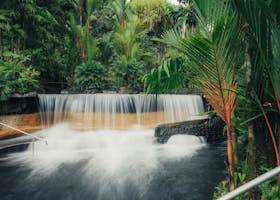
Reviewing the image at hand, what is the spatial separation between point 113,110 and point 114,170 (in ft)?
18.3

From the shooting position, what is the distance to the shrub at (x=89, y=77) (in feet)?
47.1

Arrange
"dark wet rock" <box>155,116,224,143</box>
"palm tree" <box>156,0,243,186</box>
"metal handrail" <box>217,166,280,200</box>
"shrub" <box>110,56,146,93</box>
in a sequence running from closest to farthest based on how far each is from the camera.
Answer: "metal handrail" <box>217,166,280,200</box> < "palm tree" <box>156,0,243,186</box> < "dark wet rock" <box>155,116,224,143</box> < "shrub" <box>110,56,146,93</box>

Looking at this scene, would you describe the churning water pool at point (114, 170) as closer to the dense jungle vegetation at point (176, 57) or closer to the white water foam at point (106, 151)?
the white water foam at point (106, 151)

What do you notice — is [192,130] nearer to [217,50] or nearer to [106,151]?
[106,151]

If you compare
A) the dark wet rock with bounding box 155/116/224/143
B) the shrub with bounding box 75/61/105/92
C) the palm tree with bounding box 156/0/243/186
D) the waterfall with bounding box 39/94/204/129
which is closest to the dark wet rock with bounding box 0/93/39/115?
the waterfall with bounding box 39/94/204/129

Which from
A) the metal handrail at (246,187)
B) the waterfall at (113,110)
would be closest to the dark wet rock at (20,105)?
the waterfall at (113,110)

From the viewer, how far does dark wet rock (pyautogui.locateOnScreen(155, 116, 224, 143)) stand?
9336mm

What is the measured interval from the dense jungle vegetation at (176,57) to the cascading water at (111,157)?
1.69 metres

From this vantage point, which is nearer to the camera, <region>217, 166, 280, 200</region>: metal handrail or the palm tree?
<region>217, 166, 280, 200</region>: metal handrail

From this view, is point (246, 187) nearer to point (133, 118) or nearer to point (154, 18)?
point (133, 118)

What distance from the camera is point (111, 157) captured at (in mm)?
7848

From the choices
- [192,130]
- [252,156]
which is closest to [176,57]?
[252,156]

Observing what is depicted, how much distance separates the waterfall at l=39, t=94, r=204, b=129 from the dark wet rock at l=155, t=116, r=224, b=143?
2.34m

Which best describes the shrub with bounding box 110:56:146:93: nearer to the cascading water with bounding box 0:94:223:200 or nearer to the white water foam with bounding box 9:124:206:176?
the cascading water with bounding box 0:94:223:200
